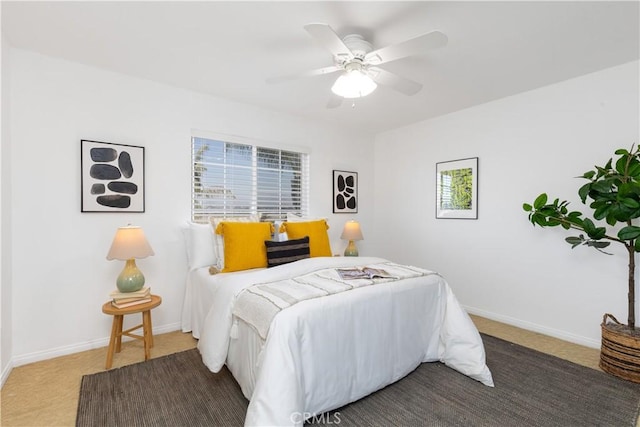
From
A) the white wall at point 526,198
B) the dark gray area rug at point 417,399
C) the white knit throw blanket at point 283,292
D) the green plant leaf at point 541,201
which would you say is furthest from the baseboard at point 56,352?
the green plant leaf at point 541,201

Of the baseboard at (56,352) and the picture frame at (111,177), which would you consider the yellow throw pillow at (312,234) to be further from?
the baseboard at (56,352)

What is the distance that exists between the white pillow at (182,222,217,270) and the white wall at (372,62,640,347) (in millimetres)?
2734

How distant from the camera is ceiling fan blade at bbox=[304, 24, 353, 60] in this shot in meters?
1.62

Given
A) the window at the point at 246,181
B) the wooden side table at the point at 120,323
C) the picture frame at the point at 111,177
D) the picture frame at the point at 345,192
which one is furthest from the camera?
the picture frame at the point at 345,192

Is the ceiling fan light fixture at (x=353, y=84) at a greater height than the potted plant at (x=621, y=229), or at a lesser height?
greater

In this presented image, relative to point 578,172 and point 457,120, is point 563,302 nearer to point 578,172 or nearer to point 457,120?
point 578,172

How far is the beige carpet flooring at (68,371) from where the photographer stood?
1.85 meters

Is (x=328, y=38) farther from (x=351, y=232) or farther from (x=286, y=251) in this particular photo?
(x=351, y=232)

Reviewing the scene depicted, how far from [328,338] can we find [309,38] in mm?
2053

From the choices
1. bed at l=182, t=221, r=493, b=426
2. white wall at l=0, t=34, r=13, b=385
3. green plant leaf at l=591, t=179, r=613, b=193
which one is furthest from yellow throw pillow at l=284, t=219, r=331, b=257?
green plant leaf at l=591, t=179, r=613, b=193

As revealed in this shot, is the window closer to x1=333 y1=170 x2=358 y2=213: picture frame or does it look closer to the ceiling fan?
x1=333 y1=170 x2=358 y2=213: picture frame

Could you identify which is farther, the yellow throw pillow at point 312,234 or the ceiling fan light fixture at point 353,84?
the yellow throw pillow at point 312,234

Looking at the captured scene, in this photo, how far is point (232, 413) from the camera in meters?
1.86

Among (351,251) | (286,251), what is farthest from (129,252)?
(351,251)
